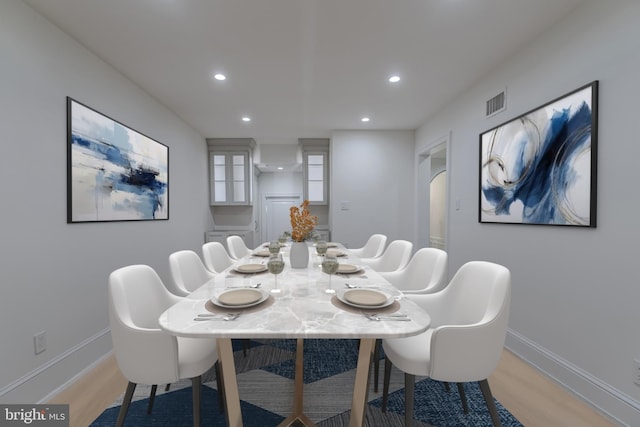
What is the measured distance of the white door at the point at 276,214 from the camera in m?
6.53

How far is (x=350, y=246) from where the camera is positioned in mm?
4398

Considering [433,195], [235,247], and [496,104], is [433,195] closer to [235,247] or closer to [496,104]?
[496,104]

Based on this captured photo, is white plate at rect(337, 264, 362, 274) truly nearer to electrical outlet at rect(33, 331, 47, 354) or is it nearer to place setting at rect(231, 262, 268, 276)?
place setting at rect(231, 262, 268, 276)

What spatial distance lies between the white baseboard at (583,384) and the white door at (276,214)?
514cm

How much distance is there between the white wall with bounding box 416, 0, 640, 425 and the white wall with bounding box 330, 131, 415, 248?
205cm

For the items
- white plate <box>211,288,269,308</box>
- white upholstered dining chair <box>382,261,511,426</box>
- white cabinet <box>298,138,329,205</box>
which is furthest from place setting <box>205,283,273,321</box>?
white cabinet <box>298,138,329,205</box>

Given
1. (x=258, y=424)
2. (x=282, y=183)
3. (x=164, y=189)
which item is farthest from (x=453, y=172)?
(x=282, y=183)

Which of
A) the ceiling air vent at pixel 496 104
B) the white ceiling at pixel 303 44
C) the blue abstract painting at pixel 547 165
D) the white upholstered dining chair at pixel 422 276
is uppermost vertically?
the white ceiling at pixel 303 44

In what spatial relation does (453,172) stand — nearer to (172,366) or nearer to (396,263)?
(396,263)

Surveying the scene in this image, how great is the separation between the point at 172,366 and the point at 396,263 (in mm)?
1956

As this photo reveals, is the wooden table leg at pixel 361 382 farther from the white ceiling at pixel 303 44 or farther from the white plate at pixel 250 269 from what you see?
the white ceiling at pixel 303 44

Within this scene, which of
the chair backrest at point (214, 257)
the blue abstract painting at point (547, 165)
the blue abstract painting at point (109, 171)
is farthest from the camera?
the chair backrest at point (214, 257)

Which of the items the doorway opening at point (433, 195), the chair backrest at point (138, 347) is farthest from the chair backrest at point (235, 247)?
the doorway opening at point (433, 195)

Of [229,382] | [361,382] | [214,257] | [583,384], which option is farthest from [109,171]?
[583,384]
